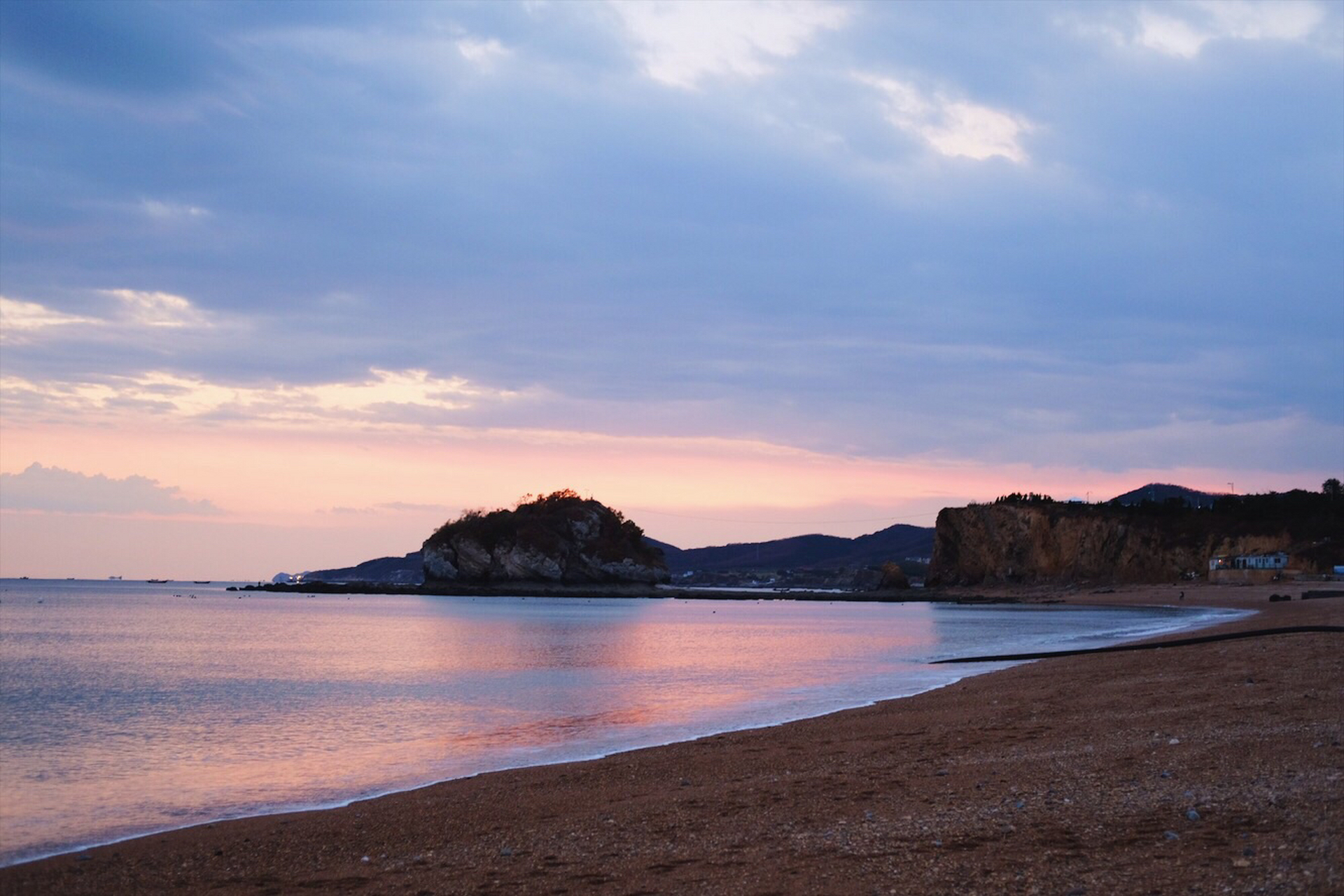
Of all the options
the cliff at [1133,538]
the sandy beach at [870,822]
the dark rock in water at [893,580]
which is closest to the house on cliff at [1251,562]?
the cliff at [1133,538]

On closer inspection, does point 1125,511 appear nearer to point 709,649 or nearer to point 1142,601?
point 1142,601

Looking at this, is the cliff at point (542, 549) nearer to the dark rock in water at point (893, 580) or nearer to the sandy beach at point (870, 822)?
the dark rock in water at point (893, 580)

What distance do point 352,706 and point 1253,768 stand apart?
18149 millimetres

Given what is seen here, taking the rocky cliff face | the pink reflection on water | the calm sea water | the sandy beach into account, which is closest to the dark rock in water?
the rocky cliff face

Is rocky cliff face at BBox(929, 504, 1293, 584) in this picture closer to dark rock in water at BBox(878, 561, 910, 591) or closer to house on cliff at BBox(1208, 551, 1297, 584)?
house on cliff at BBox(1208, 551, 1297, 584)

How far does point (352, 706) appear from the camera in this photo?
22.2 m

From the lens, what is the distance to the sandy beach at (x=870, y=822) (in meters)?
6.55

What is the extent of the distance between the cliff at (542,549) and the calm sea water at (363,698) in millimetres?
96670

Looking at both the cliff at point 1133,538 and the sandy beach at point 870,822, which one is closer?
the sandy beach at point 870,822

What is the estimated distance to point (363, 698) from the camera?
24078mm

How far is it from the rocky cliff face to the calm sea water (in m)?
55.1

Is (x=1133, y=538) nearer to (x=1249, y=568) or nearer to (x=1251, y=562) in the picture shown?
(x=1251, y=562)

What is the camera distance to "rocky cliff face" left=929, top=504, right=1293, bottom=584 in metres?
108

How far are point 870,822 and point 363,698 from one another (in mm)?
18356
